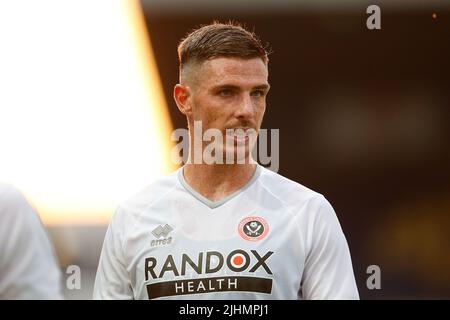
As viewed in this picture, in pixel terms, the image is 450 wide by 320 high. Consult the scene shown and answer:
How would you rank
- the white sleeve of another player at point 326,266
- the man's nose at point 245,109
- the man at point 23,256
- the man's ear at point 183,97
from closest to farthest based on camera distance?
1. the man at point 23,256
2. the white sleeve of another player at point 326,266
3. the man's nose at point 245,109
4. the man's ear at point 183,97

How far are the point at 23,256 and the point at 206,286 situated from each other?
30.0 inches

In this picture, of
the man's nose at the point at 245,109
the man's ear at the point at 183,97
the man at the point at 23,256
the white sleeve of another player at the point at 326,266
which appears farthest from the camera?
the man's ear at the point at 183,97

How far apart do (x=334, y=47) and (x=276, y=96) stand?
38 cm

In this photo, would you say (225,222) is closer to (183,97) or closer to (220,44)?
(183,97)

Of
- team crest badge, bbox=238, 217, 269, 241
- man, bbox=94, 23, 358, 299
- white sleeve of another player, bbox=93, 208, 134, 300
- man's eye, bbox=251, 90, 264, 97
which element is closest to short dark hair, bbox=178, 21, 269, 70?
man, bbox=94, 23, 358, 299

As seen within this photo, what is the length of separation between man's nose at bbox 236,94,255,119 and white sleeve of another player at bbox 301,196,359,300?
520 millimetres

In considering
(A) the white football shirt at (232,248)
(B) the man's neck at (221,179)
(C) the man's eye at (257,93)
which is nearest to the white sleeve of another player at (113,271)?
(A) the white football shirt at (232,248)

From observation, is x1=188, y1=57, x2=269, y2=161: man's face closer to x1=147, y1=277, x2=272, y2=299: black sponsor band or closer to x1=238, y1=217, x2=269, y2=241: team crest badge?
x1=238, y1=217, x2=269, y2=241: team crest badge

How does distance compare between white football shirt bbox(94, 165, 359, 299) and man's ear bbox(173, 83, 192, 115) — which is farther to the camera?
man's ear bbox(173, 83, 192, 115)

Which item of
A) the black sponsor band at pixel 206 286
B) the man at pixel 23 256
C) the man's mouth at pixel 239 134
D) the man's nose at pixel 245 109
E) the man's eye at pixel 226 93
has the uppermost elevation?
the man's eye at pixel 226 93

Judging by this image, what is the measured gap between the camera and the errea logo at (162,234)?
3.24 m

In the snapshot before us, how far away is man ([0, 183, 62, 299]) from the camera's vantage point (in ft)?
9.75

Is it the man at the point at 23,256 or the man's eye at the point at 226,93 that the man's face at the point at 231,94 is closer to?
the man's eye at the point at 226,93

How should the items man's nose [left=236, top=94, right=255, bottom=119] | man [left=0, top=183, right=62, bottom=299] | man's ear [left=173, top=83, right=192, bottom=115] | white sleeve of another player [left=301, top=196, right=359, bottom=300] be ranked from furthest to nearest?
1. man's ear [left=173, top=83, right=192, bottom=115]
2. man's nose [left=236, top=94, right=255, bottom=119]
3. white sleeve of another player [left=301, top=196, right=359, bottom=300]
4. man [left=0, top=183, right=62, bottom=299]
